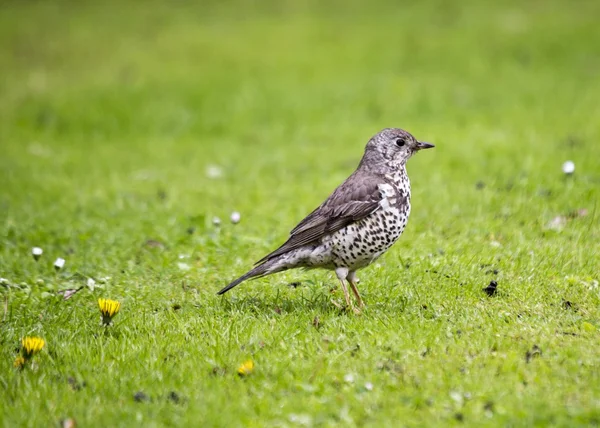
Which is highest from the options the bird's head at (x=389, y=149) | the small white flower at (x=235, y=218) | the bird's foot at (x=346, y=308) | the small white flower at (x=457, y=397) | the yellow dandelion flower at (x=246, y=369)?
the bird's head at (x=389, y=149)

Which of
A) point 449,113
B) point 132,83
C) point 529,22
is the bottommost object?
point 132,83

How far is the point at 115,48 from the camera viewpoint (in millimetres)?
18625

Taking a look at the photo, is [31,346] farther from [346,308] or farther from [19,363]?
[346,308]

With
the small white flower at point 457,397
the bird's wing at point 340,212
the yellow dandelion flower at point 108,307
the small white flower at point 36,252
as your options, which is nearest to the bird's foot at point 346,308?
the bird's wing at point 340,212

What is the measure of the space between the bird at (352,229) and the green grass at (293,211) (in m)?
Answer: 0.32

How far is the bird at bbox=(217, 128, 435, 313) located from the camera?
609cm

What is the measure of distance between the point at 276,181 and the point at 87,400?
6.51m

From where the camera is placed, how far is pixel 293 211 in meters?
9.30

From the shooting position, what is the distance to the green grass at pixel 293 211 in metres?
4.75

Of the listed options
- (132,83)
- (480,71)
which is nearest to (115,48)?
(132,83)

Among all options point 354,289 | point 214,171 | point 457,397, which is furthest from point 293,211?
point 457,397

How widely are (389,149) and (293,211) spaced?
9.51 feet

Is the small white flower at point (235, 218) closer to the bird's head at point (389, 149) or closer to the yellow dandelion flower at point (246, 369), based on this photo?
the bird's head at point (389, 149)

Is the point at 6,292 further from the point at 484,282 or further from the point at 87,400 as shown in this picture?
the point at 484,282
